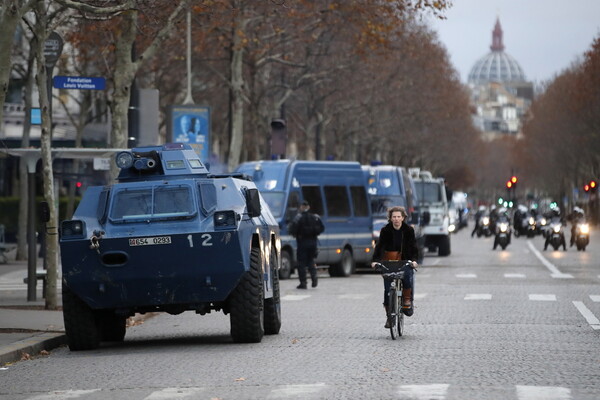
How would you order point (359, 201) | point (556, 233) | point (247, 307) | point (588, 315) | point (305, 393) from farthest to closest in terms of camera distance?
point (556, 233), point (359, 201), point (588, 315), point (247, 307), point (305, 393)

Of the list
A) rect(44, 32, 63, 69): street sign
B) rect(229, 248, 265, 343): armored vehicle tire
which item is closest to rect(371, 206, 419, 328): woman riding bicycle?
rect(229, 248, 265, 343): armored vehicle tire

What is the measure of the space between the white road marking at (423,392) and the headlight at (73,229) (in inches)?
239

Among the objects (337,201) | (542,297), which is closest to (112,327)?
(542,297)

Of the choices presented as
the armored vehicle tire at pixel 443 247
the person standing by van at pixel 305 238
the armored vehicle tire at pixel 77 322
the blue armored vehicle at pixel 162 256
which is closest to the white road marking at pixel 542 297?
the person standing by van at pixel 305 238

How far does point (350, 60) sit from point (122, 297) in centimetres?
4700

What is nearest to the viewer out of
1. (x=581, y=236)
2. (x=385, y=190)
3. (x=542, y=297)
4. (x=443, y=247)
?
(x=542, y=297)

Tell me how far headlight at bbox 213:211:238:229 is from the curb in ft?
7.63

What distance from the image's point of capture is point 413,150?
114125mm

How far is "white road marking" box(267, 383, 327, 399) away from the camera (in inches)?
486

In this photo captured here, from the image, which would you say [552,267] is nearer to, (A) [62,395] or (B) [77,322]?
(B) [77,322]

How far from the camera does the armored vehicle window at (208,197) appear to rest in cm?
1809

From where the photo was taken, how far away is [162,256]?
58.0 feet

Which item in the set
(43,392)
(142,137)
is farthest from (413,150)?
(43,392)

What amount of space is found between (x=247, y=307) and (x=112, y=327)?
2002 millimetres
